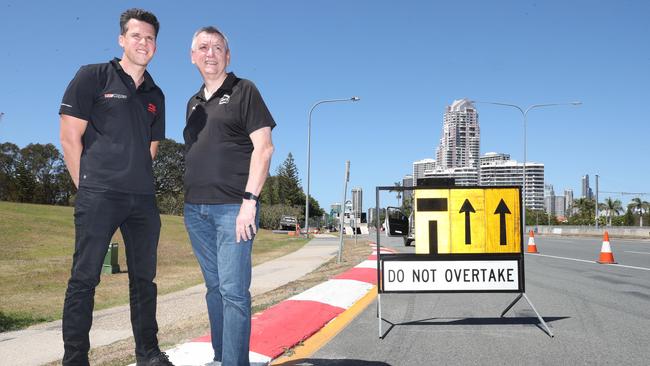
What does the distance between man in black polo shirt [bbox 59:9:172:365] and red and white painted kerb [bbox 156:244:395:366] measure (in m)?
0.73

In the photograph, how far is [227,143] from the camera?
345 cm

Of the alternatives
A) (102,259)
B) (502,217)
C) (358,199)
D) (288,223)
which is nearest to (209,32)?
(102,259)

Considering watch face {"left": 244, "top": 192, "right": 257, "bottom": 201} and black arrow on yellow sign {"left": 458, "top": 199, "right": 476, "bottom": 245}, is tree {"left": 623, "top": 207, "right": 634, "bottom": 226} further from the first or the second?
watch face {"left": 244, "top": 192, "right": 257, "bottom": 201}

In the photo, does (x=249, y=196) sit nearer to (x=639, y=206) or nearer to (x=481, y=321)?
(x=481, y=321)

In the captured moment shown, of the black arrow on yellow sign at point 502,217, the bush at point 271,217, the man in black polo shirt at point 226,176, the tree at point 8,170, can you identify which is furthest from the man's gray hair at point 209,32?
the tree at point 8,170

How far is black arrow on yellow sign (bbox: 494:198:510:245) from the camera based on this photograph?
611 cm

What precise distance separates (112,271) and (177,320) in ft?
28.0

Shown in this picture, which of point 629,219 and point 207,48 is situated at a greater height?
point 207,48

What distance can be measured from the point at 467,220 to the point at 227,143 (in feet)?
11.3

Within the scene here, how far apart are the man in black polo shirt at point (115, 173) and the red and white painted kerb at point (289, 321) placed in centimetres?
73

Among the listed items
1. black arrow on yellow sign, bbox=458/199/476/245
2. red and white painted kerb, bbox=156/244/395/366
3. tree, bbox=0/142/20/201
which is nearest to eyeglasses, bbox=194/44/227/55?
red and white painted kerb, bbox=156/244/395/366

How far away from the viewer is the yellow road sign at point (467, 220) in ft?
19.9

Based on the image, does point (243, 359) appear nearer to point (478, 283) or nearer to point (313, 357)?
point (313, 357)

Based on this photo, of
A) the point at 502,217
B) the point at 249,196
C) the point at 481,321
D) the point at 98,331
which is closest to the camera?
the point at 249,196
